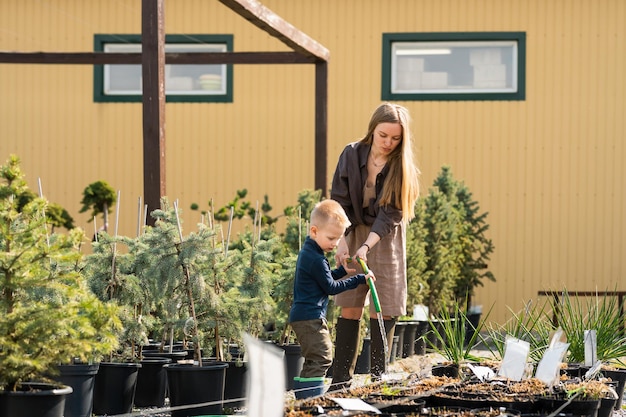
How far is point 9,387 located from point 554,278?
382 inches

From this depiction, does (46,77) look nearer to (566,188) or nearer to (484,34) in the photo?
(484,34)

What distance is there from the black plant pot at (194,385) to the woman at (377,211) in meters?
0.66

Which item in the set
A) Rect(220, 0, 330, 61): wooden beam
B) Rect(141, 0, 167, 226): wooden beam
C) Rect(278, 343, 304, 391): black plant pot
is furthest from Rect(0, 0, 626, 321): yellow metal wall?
Rect(141, 0, 167, 226): wooden beam

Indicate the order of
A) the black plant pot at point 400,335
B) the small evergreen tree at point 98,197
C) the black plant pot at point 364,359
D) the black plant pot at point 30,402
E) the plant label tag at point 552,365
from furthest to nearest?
the small evergreen tree at point 98,197 → the black plant pot at point 400,335 → the black plant pot at point 364,359 → the plant label tag at point 552,365 → the black plant pot at point 30,402

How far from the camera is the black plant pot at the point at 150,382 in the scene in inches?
228

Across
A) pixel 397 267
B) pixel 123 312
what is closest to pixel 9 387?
pixel 123 312

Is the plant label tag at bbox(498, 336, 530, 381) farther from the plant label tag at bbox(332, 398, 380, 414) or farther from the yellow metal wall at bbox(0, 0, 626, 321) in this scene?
the yellow metal wall at bbox(0, 0, 626, 321)

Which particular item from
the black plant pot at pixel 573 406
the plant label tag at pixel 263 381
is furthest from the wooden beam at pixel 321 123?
the plant label tag at pixel 263 381

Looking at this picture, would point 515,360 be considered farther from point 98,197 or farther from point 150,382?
point 98,197

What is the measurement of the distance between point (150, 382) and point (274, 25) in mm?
3518

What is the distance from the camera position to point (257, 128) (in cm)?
1306

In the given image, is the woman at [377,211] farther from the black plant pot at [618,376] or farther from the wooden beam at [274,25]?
the wooden beam at [274,25]

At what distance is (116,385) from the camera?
539 centimetres

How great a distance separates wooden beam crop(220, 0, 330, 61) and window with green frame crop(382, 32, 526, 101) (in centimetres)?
283
